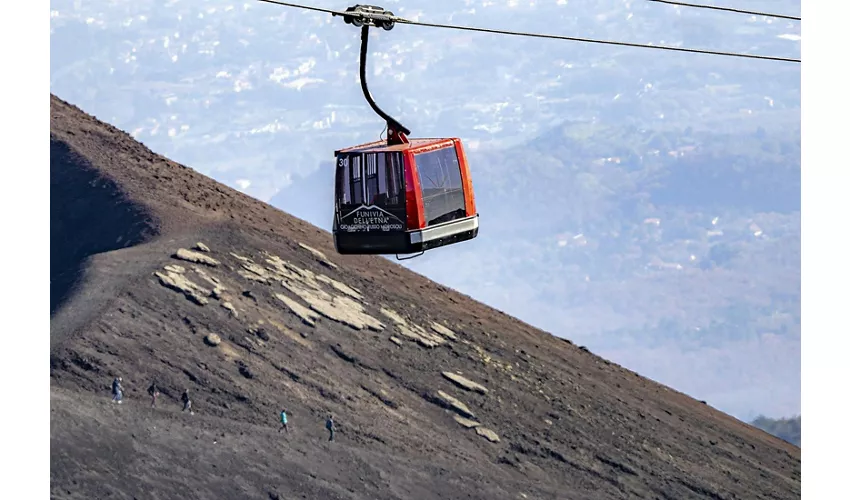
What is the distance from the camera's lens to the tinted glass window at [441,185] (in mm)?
27609

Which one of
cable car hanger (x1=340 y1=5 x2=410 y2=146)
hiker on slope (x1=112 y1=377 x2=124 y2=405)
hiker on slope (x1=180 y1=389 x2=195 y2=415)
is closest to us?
cable car hanger (x1=340 y1=5 x2=410 y2=146)

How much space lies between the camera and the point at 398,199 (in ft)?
89.9

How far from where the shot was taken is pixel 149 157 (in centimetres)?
8819

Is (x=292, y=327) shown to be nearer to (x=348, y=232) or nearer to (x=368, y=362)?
(x=368, y=362)

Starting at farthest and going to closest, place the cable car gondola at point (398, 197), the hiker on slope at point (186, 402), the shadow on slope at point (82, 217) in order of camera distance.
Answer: the shadow on slope at point (82, 217), the hiker on slope at point (186, 402), the cable car gondola at point (398, 197)

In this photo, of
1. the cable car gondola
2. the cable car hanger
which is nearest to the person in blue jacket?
the cable car gondola

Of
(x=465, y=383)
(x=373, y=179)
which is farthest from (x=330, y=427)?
(x=373, y=179)

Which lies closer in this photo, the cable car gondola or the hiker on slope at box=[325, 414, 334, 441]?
the cable car gondola

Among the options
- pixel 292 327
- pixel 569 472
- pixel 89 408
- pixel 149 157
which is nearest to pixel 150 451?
pixel 89 408

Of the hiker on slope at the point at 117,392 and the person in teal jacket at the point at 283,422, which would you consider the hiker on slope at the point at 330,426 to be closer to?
the person in teal jacket at the point at 283,422

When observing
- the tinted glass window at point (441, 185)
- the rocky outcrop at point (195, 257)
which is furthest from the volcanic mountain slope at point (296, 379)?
the tinted glass window at point (441, 185)

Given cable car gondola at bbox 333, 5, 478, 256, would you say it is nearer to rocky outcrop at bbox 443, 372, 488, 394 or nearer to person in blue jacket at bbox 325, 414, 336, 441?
person in blue jacket at bbox 325, 414, 336, 441

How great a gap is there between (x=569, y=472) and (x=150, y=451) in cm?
2136

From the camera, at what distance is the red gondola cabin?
1074 inches
